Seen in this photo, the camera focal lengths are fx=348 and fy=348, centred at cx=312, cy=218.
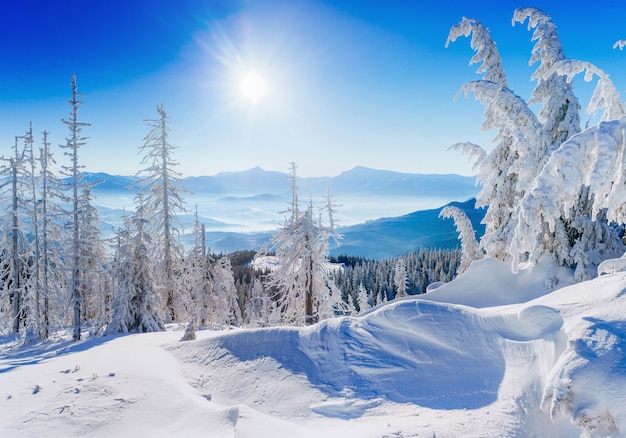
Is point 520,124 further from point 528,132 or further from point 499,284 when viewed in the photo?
point 499,284

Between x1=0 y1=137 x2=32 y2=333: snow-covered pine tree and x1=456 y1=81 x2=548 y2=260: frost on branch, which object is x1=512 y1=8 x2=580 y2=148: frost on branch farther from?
x1=0 y1=137 x2=32 y2=333: snow-covered pine tree

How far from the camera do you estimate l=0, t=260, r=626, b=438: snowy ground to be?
15.3 feet

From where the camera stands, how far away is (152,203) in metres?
22.2

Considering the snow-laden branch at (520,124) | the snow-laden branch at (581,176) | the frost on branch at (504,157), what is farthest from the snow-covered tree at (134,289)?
the snow-laden branch at (581,176)

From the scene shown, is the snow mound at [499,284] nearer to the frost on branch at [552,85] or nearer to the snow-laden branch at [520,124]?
the snow-laden branch at [520,124]

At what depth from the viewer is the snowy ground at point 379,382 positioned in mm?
4652

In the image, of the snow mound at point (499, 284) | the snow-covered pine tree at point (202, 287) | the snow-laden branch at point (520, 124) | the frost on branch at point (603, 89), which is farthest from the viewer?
the snow-covered pine tree at point (202, 287)

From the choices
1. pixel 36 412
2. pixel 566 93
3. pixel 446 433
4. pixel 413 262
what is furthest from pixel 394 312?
pixel 413 262

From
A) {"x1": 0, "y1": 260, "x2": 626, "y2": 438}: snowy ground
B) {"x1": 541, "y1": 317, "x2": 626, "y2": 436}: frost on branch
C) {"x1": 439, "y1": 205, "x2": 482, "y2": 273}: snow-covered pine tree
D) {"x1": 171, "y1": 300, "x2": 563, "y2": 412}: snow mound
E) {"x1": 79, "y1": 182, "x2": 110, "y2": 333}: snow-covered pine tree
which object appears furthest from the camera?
{"x1": 79, "y1": 182, "x2": 110, "y2": 333}: snow-covered pine tree

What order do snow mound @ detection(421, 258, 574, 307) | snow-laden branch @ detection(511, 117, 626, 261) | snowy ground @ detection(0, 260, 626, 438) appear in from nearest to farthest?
snowy ground @ detection(0, 260, 626, 438), snow-laden branch @ detection(511, 117, 626, 261), snow mound @ detection(421, 258, 574, 307)

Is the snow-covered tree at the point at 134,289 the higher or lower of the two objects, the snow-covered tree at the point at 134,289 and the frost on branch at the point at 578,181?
the lower

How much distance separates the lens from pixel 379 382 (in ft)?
21.2

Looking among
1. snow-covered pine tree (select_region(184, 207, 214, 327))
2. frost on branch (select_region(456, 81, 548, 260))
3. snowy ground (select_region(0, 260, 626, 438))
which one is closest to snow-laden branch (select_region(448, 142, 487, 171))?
frost on branch (select_region(456, 81, 548, 260))

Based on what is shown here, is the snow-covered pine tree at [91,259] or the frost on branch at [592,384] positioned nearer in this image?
the frost on branch at [592,384]
